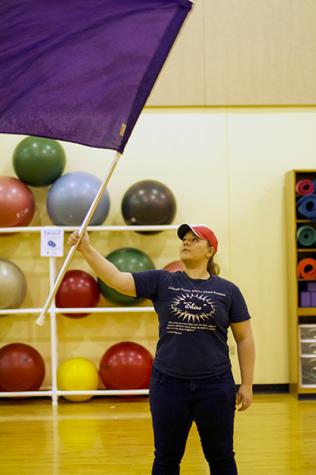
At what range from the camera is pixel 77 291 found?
5.58 metres

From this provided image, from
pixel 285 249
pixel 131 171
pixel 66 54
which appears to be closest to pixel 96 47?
pixel 66 54

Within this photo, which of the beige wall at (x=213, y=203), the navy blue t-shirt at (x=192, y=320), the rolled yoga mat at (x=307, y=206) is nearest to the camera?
the navy blue t-shirt at (x=192, y=320)

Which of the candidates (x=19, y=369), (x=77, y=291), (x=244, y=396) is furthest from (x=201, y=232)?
(x=19, y=369)

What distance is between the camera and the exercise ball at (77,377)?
18.5 feet

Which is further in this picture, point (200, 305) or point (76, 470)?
point (76, 470)

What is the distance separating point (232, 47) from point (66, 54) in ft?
12.4

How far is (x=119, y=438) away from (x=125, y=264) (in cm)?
153

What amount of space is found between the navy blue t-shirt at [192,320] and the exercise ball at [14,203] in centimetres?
302

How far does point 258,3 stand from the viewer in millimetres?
6059

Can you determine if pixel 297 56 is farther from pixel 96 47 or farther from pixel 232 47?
pixel 96 47

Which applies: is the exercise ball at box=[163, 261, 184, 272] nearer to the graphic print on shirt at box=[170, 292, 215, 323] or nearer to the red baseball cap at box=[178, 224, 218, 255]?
the red baseball cap at box=[178, 224, 218, 255]

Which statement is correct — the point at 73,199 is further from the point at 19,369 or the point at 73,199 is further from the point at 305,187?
the point at 305,187

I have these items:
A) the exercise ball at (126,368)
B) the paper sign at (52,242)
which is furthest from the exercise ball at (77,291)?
the exercise ball at (126,368)

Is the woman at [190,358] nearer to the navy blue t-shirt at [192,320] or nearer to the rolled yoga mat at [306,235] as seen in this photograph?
the navy blue t-shirt at [192,320]
